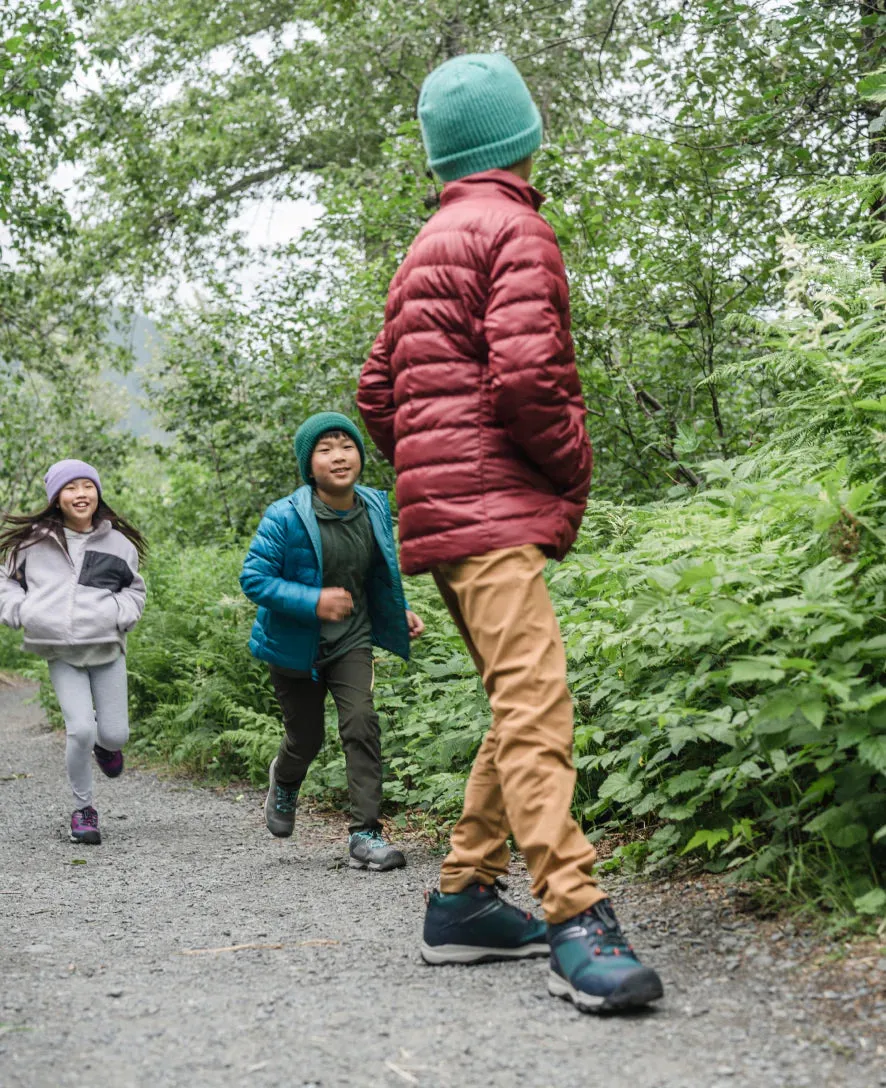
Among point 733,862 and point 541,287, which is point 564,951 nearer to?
point 733,862

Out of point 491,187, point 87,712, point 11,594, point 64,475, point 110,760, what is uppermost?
point 491,187

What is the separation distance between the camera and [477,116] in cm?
342

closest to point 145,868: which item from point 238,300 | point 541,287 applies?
point 541,287

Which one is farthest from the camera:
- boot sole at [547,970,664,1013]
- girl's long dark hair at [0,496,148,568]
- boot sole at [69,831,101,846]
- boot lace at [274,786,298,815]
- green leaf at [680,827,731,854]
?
girl's long dark hair at [0,496,148,568]

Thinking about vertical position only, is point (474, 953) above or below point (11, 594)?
below

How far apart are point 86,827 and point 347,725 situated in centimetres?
189

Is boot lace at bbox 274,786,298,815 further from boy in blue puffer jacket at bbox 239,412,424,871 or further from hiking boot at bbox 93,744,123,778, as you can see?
hiking boot at bbox 93,744,123,778

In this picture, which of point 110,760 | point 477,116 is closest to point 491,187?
point 477,116

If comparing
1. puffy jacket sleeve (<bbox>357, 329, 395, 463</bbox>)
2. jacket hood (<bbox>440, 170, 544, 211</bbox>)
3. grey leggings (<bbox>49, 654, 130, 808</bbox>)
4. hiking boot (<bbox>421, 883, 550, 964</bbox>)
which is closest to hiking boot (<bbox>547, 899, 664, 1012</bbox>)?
hiking boot (<bbox>421, 883, 550, 964</bbox>)

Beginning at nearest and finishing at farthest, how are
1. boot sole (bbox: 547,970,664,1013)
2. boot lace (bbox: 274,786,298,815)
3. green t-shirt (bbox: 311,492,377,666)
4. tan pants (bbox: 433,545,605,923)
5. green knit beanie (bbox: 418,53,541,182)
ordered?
boot sole (bbox: 547,970,664,1013)
tan pants (bbox: 433,545,605,923)
green knit beanie (bbox: 418,53,541,182)
green t-shirt (bbox: 311,492,377,666)
boot lace (bbox: 274,786,298,815)

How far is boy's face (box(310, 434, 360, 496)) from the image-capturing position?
5.56 meters

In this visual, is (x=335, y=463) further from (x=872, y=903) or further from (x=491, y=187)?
(x=872, y=903)

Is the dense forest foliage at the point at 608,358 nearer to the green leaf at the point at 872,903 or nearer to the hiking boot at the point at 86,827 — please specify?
the green leaf at the point at 872,903

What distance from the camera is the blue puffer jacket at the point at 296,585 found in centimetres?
530
